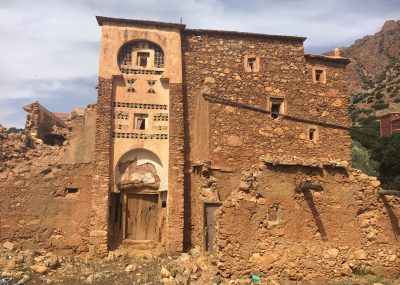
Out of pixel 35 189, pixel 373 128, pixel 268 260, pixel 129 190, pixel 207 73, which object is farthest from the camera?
pixel 373 128

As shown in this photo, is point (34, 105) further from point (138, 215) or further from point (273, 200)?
point (273, 200)

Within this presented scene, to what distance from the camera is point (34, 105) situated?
15602mm

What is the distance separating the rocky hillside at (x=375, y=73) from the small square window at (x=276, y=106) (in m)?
46.6

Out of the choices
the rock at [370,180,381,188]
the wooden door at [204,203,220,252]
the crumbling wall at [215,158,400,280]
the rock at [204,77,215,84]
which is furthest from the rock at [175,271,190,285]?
the rock at [204,77,215,84]

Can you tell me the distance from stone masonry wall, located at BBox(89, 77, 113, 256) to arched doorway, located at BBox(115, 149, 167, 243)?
0.60 meters

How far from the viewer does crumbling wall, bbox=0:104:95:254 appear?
1277 centimetres

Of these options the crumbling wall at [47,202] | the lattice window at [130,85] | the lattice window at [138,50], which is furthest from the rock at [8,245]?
the lattice window at [138,50]

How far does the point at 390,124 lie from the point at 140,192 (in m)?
43.2

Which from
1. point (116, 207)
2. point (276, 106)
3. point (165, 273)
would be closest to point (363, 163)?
point (276, 106)

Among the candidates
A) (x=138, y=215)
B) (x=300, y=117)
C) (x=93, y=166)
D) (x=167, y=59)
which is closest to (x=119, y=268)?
(x=138, y=215)

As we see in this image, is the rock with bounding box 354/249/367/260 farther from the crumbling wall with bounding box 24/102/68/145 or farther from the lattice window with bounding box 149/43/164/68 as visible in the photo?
the crumbling wall with bounding box 24/102/68/145

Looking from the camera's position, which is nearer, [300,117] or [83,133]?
[83,133]

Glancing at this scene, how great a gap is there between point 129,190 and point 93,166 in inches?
59.9

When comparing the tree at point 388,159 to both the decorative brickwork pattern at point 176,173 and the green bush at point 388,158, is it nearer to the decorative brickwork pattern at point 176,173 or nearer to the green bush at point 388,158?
the green bush at point 388,158
